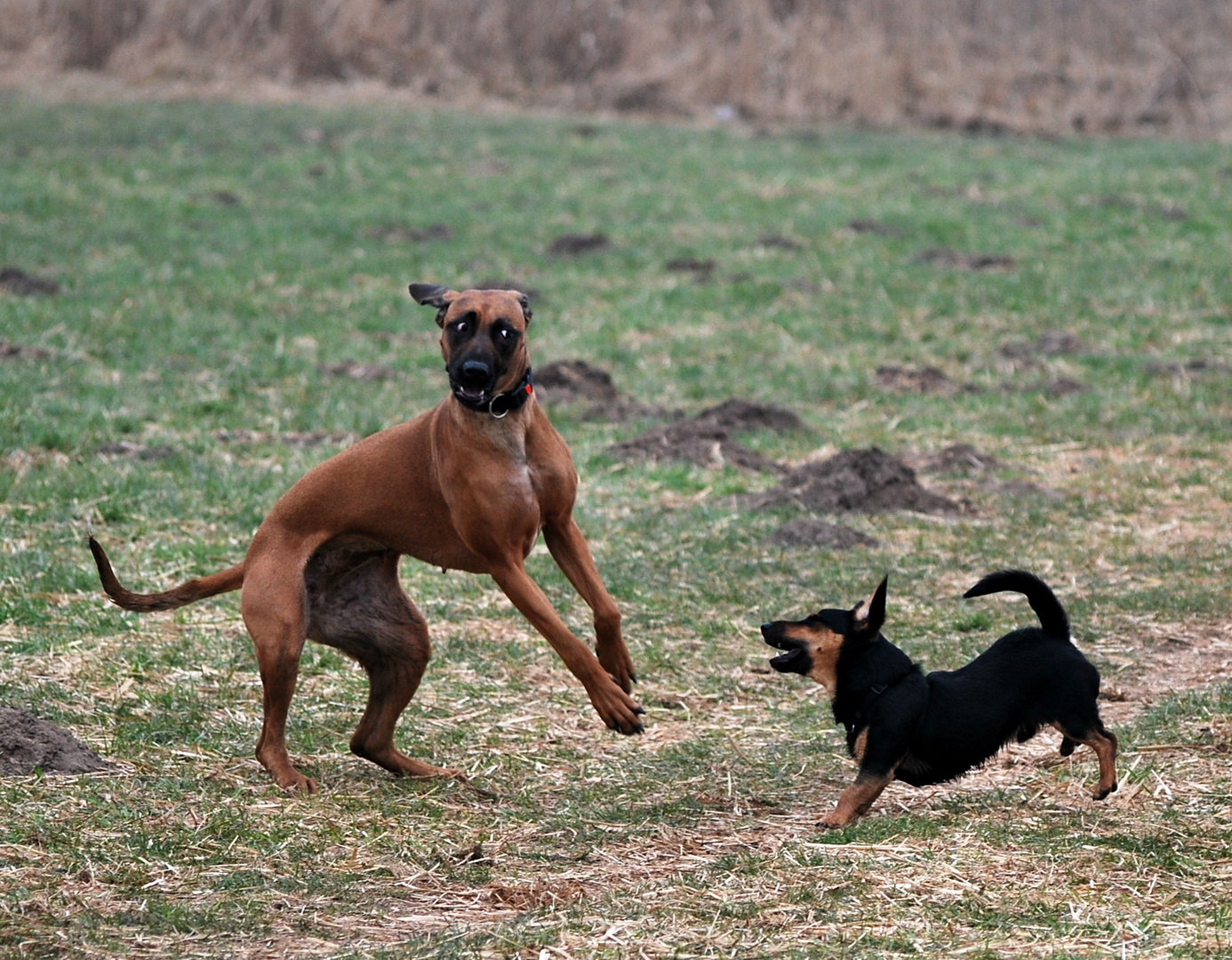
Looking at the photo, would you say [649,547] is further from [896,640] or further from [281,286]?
[281,286]

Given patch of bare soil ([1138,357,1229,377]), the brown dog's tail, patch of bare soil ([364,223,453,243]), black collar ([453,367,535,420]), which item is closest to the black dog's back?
black collar ([453,367,535,420])

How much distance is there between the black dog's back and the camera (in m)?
5.38

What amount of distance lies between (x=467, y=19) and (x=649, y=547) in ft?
62.6

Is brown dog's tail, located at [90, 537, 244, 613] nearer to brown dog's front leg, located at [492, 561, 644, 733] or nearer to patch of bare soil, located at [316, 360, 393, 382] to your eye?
brown dog's front leg, located at [492, 561, 644, 733]

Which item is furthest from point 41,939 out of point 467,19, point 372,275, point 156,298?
point 467,19

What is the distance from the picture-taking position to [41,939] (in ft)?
14.1

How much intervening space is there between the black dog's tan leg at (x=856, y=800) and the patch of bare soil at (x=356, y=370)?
8169 millimetres

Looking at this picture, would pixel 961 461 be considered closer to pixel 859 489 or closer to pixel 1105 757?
pixel 859 489

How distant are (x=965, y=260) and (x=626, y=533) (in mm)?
8814

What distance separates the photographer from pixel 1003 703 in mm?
5441

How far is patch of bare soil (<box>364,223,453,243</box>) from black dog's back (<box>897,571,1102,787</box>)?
493 inches

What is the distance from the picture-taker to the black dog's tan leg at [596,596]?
5742mm

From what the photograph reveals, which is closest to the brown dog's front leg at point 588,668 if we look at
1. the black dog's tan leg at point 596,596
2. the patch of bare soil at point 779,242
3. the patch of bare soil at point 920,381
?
the black dog's tan leg at point 596,596

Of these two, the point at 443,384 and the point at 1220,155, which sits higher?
the point at 1220,155
